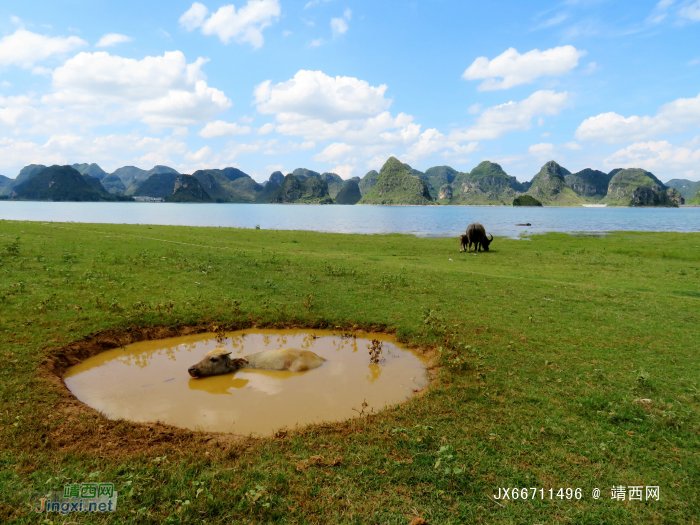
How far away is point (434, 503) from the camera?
498 cm

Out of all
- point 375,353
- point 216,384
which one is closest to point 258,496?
point 216,384

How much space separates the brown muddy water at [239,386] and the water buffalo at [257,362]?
0.19 m

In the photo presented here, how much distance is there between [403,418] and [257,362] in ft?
15.2

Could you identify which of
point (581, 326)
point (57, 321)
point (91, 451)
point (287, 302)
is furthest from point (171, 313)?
point (581, 326)

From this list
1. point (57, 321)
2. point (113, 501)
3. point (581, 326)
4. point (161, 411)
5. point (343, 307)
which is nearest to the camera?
point (113, 501)

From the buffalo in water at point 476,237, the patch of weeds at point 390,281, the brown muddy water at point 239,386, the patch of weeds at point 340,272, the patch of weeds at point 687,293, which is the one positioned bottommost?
the brown muddy water at point 239,386

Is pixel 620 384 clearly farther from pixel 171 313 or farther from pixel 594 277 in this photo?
pixel 594 277

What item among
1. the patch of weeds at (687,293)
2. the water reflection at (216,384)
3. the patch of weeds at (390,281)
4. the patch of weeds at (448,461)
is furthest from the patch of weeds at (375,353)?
the patch of weeds at (687,293)

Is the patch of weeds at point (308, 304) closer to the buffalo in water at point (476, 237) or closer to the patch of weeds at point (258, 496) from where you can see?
the patch of weeds at point (258, 496)

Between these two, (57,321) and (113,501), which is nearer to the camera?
(113,501)

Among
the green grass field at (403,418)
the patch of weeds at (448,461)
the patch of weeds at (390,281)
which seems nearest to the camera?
the green grass field at (403,418)

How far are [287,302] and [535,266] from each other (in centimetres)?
1963

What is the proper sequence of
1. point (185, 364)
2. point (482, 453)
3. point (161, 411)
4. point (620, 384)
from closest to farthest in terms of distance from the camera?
point (482, 453) < point (161, 411) < point (620, 384) < point (185, 364)

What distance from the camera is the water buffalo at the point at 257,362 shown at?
9.28m
